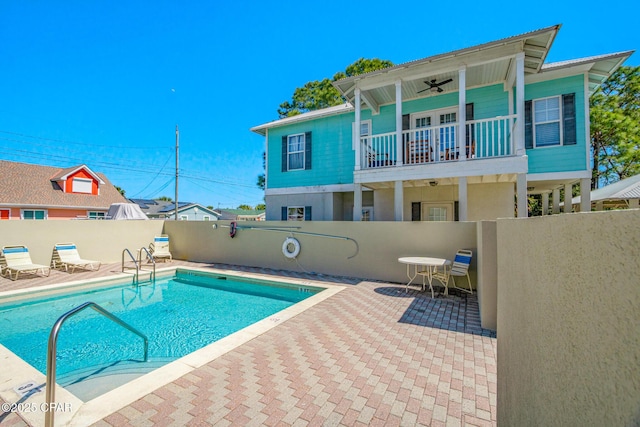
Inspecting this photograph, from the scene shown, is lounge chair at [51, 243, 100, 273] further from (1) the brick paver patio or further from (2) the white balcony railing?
(2) the white balcony railing

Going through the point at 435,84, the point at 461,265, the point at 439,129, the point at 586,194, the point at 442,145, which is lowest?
the point at 461,265

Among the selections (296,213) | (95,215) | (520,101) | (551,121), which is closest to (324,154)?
(296,213)

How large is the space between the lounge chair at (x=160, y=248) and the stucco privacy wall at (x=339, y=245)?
662mm

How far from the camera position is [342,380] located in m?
3.38

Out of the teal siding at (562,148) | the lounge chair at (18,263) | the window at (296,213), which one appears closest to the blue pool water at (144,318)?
the lounge chair at (18,263)

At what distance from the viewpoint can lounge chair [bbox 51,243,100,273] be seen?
1025 centimetres

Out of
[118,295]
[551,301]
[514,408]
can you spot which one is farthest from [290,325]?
[118,295]

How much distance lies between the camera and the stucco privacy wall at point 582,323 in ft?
2.19

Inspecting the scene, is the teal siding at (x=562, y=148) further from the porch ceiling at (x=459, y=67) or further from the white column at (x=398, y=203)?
the white column at (x=398, y=203)

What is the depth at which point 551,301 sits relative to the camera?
123 cm

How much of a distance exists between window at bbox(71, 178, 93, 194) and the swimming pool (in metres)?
21.3

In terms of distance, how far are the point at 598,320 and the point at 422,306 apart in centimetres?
595

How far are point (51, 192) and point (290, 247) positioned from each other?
78.8ft

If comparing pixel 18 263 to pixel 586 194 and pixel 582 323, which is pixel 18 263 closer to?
pixel 582 323
